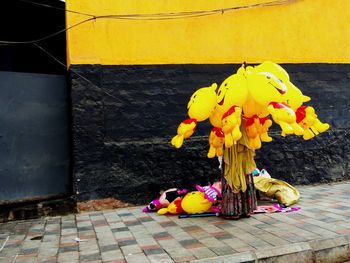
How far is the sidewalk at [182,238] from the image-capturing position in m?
4.17

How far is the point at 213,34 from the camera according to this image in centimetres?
720

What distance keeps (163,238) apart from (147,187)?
204cm

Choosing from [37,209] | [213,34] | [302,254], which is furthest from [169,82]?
[302,254]

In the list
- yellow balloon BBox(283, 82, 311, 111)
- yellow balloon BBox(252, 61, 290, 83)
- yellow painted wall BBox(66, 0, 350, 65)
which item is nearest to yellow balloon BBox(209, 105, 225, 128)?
yellow balloon BBox(252, 61, 290, 83)

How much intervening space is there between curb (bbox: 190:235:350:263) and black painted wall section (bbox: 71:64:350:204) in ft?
9.60

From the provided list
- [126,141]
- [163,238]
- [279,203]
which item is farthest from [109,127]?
[279,203]

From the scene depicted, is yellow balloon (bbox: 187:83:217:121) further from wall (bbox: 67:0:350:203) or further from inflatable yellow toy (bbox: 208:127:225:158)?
wall (bbox: 67:0:350:203)

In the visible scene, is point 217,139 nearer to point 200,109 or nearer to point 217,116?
point 217,116

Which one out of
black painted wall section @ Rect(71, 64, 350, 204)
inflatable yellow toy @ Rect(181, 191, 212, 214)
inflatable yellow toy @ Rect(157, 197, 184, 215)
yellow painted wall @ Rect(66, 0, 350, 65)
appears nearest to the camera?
inflatable yellow toy @ Rect(181, 191, 212, 214)

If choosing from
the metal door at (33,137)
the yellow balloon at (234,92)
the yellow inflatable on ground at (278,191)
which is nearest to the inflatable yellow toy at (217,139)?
the yellow balloon at (234,92)

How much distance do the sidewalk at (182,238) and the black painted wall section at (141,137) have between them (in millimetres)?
667

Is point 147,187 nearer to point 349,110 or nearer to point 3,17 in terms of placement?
point 3,17

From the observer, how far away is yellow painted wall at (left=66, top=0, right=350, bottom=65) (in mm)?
6543

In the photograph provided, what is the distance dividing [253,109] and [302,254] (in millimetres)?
1910
